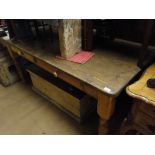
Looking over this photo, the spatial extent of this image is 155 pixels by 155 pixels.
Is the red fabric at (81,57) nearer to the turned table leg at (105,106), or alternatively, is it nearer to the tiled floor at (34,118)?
the turned table leg at (105,106)

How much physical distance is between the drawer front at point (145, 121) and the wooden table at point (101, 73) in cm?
15

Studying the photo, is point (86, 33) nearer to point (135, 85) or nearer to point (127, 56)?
point (127, 56)

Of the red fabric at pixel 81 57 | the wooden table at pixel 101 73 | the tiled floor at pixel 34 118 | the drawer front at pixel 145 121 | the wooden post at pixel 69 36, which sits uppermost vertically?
the wooden post at pixel 69 36

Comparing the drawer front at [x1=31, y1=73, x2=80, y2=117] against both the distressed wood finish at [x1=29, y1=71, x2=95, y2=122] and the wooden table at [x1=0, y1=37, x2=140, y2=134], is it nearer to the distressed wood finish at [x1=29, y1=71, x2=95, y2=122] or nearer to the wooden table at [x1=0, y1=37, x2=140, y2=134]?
the distressed wood finish at [x1=29, y1=71, x2=95, y2=122]

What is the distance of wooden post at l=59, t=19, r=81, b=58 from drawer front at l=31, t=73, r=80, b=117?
0.39 m

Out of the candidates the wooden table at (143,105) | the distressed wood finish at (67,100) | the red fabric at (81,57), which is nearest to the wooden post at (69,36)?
the red fabric at (81,57)

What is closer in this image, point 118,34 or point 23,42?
point 118,34

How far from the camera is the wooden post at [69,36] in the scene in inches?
39.0

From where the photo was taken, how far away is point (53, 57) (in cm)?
115

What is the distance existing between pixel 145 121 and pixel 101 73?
365mm

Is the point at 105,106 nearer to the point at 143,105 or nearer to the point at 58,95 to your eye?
the point at 143,105
